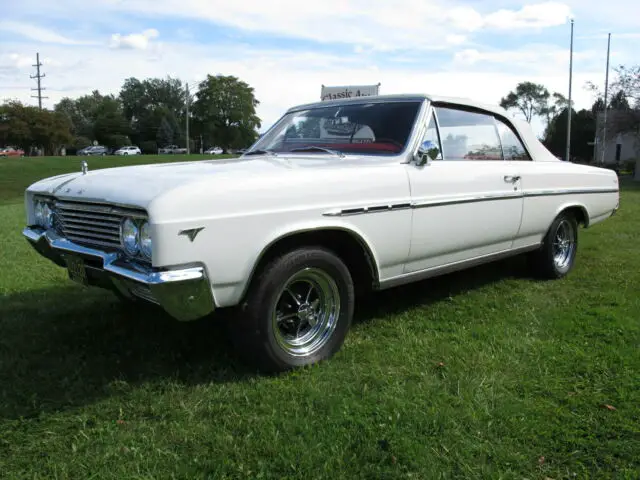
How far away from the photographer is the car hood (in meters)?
2.83

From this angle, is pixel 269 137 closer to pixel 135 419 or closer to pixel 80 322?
pixel 80 322

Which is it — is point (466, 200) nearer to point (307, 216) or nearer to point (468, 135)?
point (468, 135)

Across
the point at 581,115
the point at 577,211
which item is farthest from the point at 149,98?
the point at 577,211

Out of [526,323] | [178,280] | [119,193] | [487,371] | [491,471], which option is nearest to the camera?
Answer: [491,471]

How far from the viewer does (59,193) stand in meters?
3.38

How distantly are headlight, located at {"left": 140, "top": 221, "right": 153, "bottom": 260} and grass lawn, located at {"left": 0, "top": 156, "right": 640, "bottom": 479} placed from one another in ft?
2.59

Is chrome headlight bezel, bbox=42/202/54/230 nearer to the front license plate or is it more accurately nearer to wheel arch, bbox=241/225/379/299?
the front license plate

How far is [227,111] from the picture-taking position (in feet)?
273

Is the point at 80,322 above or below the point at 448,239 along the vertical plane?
below

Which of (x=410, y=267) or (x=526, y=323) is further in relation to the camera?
(x=526, y=323)

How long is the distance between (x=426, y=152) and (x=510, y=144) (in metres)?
1.52

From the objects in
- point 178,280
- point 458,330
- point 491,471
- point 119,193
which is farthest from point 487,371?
point 119,193

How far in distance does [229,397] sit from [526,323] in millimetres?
2278

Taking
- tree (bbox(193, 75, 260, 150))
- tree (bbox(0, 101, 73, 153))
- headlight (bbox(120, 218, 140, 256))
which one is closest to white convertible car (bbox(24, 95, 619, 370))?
headlight (bbox(120, 218, 140, 256))
